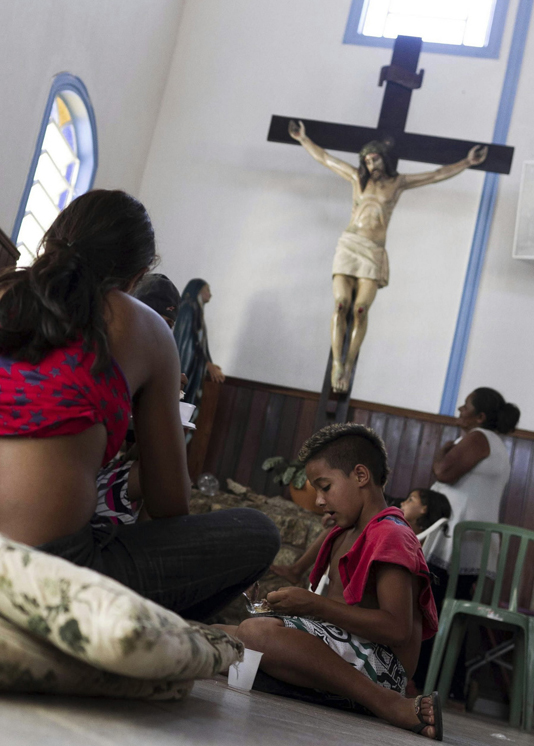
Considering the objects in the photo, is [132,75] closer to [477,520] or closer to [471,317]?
[471,317]

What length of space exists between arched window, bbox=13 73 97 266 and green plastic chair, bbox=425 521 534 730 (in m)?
3.16

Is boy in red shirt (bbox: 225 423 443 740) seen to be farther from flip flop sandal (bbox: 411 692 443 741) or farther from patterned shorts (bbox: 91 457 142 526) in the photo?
patterned shorts (bbox: 91 457 142 526)

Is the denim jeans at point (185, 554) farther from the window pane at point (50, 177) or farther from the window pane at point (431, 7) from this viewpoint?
the window pane at point (431, 7)

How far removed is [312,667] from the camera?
181cm

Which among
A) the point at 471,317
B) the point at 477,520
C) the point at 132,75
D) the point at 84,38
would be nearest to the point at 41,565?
the point at 477,520

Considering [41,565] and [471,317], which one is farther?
[471,317]

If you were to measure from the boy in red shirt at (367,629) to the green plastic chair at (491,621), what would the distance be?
146 centimetres

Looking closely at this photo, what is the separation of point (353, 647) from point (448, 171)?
4.42 meters

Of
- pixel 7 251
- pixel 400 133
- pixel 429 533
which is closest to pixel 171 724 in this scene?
pixel 429 533

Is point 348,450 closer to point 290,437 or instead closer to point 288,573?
point 288,573

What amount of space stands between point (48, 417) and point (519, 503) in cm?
490

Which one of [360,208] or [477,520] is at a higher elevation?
[360,208]

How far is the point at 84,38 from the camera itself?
521 centimetres

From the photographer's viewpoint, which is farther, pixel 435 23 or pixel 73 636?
pixel 435 23
